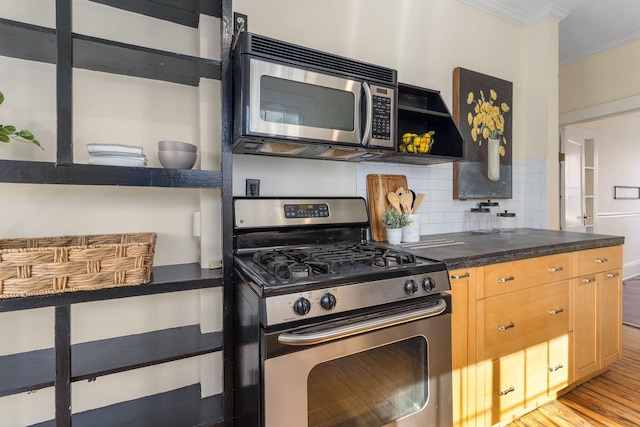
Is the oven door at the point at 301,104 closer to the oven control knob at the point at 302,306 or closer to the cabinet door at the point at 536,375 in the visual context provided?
the oven control knob at the point at 302,306

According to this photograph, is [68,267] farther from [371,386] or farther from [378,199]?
[378,199]

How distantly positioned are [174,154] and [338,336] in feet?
3.04

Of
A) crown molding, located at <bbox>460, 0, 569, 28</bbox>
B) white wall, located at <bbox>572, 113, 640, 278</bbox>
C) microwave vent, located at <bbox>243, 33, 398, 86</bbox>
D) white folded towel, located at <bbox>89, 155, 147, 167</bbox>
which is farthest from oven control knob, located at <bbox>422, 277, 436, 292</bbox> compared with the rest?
white wall, located at <bbox>572, 113, 640, 278</bbox>

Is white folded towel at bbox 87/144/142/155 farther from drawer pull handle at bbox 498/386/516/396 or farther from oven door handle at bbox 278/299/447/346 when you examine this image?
drawer pull handle at bbox 498/386/516/396

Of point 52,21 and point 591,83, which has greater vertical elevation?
A: point 591,83

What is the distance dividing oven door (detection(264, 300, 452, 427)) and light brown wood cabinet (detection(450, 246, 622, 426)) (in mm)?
207

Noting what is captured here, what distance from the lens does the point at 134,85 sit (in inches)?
57.1

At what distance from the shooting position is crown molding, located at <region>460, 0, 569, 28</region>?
252cm

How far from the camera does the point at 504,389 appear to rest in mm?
1625

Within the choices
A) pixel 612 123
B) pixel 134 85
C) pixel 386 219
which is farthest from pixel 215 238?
pixel 612 123

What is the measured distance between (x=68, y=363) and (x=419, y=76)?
2426mm

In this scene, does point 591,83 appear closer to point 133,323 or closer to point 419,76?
point 419,76

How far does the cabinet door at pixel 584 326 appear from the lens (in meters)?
1.93

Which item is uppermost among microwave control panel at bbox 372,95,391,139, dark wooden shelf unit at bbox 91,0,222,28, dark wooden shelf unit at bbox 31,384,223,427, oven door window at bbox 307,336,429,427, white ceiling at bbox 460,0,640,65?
white ceiling at bbox 460,0,640,65
